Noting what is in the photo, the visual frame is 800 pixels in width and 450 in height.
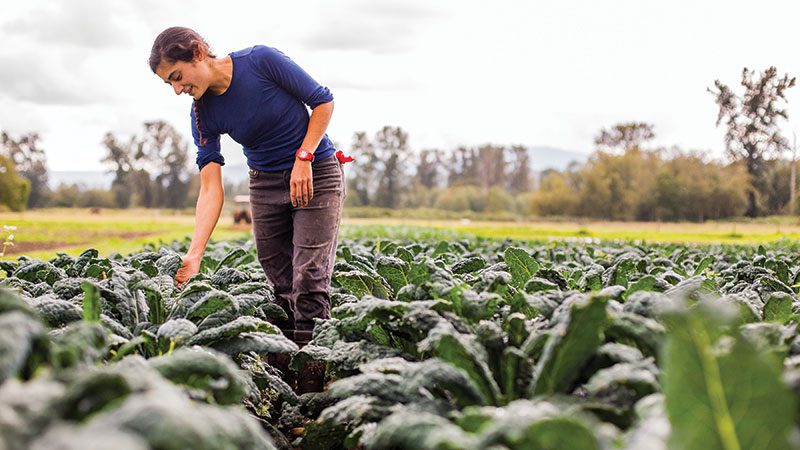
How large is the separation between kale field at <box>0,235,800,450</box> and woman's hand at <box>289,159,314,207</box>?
2.23 feet

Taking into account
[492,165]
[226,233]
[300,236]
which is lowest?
[226,233]

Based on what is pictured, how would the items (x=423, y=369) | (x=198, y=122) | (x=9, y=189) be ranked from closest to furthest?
(x=423, y=369) → (x=198, y=122) → (x=9, y=189)

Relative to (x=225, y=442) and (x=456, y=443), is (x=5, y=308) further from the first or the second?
(x=456, y=443)

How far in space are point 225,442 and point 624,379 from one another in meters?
1.00

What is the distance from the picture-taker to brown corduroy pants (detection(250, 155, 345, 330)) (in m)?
4.32

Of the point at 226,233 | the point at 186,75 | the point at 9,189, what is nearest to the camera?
the point at 186,75

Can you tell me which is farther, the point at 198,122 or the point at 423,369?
the point at 198,122

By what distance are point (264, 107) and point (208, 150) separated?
539 mm

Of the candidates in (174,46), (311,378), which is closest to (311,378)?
(311,378)

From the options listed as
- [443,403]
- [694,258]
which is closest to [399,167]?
[694,258]

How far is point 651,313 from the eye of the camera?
236 cm

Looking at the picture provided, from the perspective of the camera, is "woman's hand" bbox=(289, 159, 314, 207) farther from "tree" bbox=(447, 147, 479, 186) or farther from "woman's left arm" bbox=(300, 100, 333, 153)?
"tree" bbox=(447, 147, 479, 186)

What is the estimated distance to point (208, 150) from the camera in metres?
4.55

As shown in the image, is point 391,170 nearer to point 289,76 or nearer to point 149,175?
point 149,175
